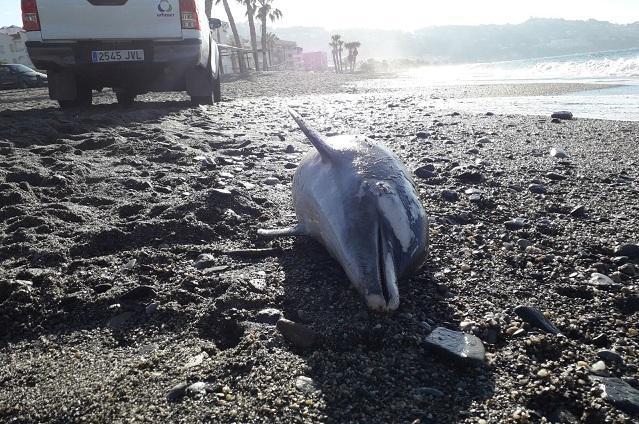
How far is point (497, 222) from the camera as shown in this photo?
10.6 feet

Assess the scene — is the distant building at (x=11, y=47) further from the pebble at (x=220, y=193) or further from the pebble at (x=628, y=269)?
the pebble at (x=628, y=269)

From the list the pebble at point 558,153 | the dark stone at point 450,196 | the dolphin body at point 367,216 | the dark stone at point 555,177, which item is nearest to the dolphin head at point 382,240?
the dolphin body at point 367,216

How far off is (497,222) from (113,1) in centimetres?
680

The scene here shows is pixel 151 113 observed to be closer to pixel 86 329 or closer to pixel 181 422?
pixel 86 329

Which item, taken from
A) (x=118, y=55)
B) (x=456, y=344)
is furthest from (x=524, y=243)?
(x=118, y=55)

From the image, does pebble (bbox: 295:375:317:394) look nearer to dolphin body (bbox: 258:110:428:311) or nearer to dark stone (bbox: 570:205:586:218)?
dolphin body (bbox: 258:110:428:311)

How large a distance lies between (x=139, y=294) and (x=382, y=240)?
1.23 meters

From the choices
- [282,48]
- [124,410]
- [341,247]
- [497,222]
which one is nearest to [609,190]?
[497,222]

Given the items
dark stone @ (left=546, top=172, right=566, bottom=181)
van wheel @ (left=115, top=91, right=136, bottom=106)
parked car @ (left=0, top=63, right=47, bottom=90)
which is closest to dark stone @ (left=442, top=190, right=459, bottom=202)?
dark stone @ (left=546, top=172, right=566, bottom=181)

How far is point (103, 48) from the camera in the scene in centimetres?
741

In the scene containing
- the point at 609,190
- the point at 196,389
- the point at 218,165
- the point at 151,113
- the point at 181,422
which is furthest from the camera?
the point at 151,113

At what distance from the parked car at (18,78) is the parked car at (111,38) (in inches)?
711

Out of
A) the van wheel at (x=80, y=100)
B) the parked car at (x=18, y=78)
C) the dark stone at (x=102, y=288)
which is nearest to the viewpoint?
the dark stone at (x=102, y=288)

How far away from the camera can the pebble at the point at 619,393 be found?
1460mm
